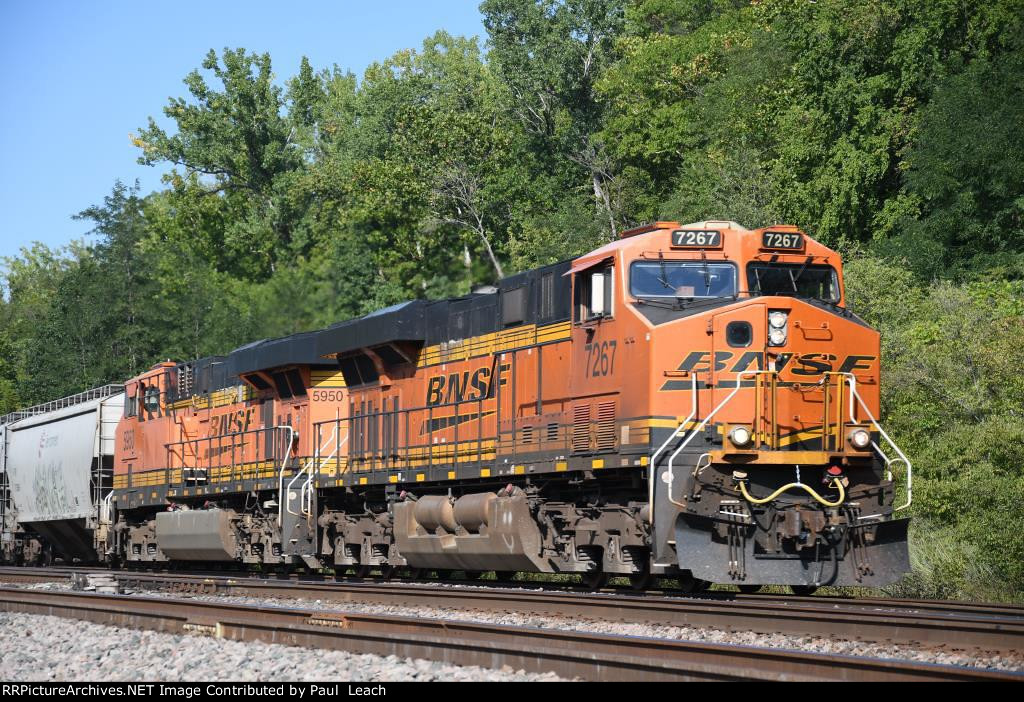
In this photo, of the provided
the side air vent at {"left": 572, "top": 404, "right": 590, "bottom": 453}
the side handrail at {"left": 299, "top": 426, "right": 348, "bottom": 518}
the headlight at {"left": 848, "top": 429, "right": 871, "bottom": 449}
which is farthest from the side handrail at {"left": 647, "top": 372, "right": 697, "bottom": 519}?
the side handrail at {"left": 299, "top": 426, "right": 348, "bottom": 518}

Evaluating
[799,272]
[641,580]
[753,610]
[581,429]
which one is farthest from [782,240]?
[753,610]

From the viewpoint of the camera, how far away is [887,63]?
29.8 m

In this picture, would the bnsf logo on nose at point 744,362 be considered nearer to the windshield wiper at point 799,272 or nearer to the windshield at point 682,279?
the windshield at point 682,279

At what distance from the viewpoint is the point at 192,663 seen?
9.90 m

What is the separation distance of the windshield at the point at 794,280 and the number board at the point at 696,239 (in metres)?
0.46

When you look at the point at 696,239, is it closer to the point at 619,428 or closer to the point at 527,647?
the point at 619,428

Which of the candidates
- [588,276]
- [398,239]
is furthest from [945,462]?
[398,239]

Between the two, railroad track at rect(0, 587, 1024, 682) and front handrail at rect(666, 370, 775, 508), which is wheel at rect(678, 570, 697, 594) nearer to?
front handrail at rect(666, 370, 775, 508)

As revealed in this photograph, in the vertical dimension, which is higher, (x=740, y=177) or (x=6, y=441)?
(x=740, y=177)

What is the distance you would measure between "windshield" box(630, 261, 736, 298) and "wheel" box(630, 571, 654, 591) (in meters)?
3.22

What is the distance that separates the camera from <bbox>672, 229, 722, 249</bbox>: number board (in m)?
13.3

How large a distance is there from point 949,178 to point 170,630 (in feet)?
67.8
